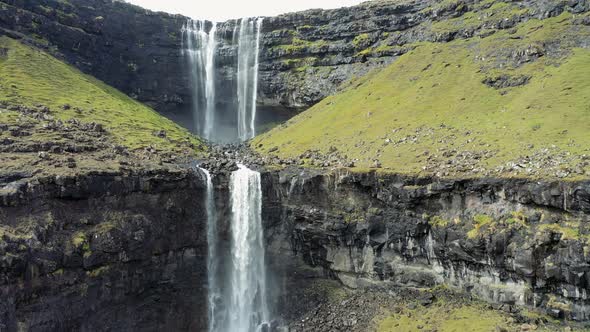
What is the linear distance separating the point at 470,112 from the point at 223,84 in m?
52.1

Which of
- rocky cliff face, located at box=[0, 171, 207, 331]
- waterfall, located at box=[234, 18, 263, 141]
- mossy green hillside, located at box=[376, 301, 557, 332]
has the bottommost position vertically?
mossy green hillside, located at box=[376, 301, 557, 332]

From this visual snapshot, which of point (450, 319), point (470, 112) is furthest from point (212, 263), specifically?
point (470, 112)

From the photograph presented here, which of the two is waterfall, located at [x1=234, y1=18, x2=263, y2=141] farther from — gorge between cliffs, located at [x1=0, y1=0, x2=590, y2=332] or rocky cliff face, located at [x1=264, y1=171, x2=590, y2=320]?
rocky cliff face, located at [x1=264, y1=171, x2=590, y2=320]

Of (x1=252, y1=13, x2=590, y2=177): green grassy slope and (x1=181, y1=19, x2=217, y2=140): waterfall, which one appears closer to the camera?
(x1=252, y1=13, x2=590, y2=177): green grassy slope

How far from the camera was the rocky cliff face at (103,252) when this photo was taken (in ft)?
119

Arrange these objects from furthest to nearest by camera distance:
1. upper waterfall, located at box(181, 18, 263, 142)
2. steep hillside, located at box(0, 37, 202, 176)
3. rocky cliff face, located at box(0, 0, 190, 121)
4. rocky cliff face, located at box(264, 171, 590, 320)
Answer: upper waterfall, located at box(181, 18, 263, 142) < rocky cliff face, located at box(0, 0, 190, 121) < steep hillside, located at box(0, 37, 202, 176) < rocky cliff face, located at box(264, 171, 590, 320)

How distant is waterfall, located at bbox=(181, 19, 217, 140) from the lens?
301 ft

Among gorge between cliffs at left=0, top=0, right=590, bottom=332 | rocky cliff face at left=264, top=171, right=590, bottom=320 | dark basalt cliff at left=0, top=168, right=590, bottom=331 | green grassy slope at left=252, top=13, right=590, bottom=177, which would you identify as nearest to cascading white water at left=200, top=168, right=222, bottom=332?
gorge between cliffs at left=0, top=0, right=590, bottom=332

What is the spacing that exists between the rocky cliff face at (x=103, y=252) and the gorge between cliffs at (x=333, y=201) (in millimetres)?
133

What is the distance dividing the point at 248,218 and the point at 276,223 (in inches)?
125

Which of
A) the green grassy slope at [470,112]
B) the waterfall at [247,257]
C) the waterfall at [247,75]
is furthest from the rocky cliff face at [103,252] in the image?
the waterfall at [247,75]

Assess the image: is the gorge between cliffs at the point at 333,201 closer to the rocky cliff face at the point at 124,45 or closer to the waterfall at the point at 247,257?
the waterfall at the point at 247,257

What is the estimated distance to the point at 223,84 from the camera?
93.5 meters

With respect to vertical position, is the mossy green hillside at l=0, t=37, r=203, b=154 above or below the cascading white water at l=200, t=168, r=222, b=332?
above
